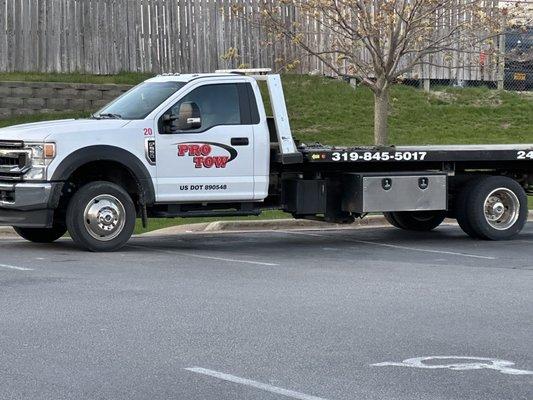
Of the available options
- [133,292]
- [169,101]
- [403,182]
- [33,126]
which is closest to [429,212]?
[403,182]

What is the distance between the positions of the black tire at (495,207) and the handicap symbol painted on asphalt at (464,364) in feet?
26.7

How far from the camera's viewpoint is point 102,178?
15258 millimetres

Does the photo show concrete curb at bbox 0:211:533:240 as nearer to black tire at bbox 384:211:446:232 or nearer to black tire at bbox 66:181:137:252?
black tire at bbox 384:211:446:232

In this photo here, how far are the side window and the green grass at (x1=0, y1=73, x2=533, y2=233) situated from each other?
8965 mm

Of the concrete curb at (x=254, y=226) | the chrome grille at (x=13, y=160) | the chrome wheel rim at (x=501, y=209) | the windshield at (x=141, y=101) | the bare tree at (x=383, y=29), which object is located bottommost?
the concrete curb at (x=254, y=226)

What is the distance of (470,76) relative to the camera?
94.6 ft

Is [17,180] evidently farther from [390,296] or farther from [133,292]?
[390,296]

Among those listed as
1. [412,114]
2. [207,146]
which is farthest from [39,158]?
[412,114]

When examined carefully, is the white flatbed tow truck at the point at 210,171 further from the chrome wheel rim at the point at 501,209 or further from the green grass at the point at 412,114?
the green grass at the point at 412,114

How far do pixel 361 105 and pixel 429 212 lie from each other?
30.4 feet

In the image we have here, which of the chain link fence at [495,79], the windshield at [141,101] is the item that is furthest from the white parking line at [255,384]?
the chain link fence at [495,79]

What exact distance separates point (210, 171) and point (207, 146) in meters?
0.31

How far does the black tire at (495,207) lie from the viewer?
16.5m

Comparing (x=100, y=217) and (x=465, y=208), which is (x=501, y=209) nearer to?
(x=465, y=208)
